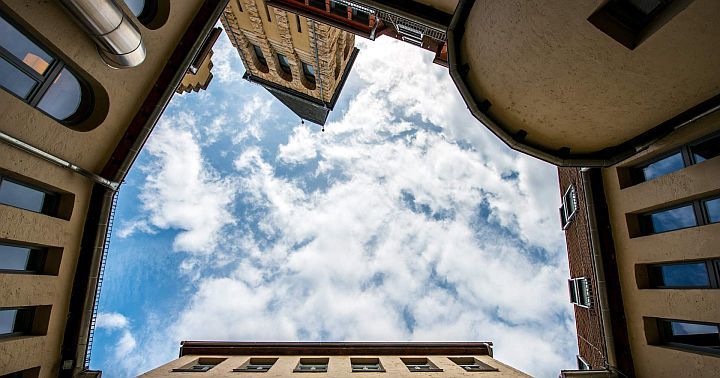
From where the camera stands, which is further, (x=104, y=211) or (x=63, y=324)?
(x=104, y=211)

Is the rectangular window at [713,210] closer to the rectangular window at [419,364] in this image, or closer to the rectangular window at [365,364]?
the rectangular window at [419,364]

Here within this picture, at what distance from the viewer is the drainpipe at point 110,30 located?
322 inches

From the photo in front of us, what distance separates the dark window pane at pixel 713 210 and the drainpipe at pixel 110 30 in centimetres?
1638

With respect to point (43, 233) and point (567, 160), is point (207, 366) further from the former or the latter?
point (567, 160)

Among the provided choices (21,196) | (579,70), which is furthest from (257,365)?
(579,70)

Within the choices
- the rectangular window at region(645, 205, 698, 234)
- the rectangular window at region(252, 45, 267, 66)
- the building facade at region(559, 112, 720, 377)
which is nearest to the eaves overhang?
the building facade at region(559, 112, 720, 377)

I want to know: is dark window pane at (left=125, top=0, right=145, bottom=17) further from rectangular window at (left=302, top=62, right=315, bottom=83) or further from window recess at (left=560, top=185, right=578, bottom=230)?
window recess at (left=560, top=185, right=578, bottom=230)

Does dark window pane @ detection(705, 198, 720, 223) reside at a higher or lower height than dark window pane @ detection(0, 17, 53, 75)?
lower

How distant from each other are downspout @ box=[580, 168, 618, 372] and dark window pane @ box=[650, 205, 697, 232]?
1781 mm

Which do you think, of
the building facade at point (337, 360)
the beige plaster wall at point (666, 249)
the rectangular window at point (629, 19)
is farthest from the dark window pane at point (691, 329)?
the rectangular window at point (629, 19)

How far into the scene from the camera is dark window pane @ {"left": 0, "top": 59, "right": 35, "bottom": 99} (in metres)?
8.62

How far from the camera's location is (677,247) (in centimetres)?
1127

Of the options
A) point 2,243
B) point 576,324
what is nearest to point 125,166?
point 2,243

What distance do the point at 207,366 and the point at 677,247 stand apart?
20.0 metres
